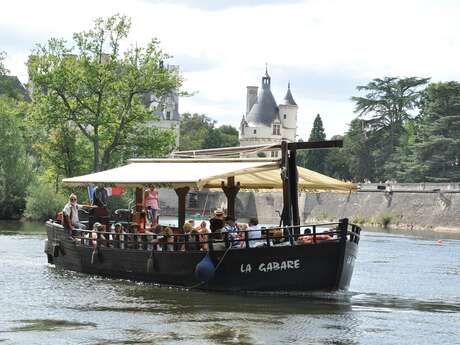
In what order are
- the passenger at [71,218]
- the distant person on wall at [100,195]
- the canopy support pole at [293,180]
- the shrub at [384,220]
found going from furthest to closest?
the shrub at [384,220] → the distant person on wall at [100,195] → the passenger at [71,218] → the canopy support pole at [293,180]

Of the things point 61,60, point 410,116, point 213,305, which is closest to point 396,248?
point 61,60

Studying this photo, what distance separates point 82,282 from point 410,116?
100181mm

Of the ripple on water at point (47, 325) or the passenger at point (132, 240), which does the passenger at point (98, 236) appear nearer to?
the passenger at point (132, 240)

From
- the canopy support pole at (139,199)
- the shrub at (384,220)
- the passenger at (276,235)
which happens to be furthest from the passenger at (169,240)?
the shrub at (384,220)

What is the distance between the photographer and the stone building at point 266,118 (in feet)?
567

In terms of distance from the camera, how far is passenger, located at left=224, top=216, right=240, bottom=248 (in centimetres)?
2508

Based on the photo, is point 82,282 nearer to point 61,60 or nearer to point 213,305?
point 213,305

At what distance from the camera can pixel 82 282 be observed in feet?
94.7

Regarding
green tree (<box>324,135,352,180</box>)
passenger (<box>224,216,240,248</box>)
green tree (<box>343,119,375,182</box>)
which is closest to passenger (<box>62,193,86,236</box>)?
passenger (<box>224,216,240,248</box>)

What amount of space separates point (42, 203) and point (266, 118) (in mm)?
108140

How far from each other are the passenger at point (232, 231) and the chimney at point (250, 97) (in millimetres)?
148865

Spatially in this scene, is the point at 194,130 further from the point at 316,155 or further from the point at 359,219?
the point at 359,219

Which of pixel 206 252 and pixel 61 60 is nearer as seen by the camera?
pixel 206 252

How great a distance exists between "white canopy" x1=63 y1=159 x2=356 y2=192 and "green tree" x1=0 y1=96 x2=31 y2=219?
38584mm
